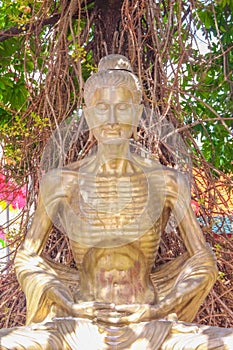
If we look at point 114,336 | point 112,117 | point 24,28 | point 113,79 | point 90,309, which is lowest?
point 114,336

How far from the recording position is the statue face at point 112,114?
299 cm

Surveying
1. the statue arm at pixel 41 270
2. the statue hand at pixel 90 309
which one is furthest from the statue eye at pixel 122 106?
the statue hand at pixel 90 309

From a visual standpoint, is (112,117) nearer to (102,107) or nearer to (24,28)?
(102,107)

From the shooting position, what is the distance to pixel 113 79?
9.96 ft

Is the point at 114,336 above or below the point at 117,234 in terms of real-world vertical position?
below

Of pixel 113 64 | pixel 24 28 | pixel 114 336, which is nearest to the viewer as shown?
pixel 114 336

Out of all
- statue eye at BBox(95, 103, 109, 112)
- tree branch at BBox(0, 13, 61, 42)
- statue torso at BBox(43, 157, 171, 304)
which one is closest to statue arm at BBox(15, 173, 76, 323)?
statue torso at BBox(43, 157, 171, 304)

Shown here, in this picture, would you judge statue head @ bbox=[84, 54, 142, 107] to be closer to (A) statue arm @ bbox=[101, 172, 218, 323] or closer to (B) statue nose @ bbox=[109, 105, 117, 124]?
(B) statue nose @ bbox=[109, 105, 117, 124]

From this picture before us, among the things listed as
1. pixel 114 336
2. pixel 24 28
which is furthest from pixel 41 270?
pixel 24 28

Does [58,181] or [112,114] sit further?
[58,181]

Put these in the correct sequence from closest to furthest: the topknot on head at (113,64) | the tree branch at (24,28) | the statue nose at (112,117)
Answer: the statue nose at (112,117)
the topknot on head at (113,64)
the tree branch at (24,28)

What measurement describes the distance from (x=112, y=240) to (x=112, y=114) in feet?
1.56

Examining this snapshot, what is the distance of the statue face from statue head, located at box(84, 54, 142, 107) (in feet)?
0.06

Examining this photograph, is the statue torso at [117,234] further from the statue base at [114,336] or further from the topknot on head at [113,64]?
the topknot on head at [113,64]
